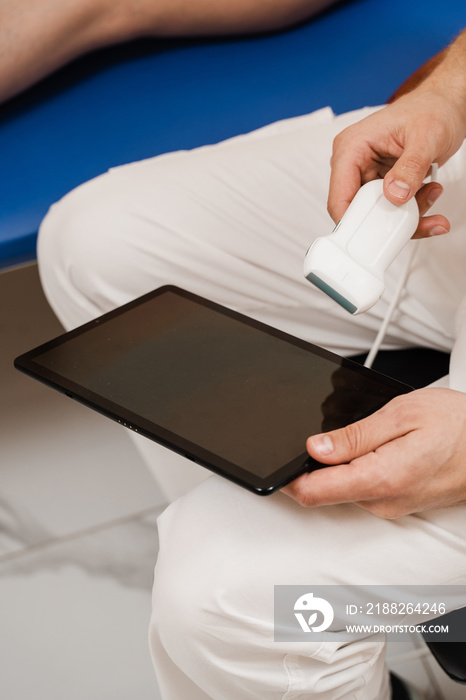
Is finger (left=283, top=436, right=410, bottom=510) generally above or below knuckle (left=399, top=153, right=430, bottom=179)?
below

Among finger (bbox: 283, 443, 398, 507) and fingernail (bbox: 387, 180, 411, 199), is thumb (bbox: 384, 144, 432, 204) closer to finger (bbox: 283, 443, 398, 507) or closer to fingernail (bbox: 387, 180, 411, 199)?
fingernail (bbox: 387, 180, 411, 199)

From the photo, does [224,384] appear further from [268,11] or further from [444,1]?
[444,1]

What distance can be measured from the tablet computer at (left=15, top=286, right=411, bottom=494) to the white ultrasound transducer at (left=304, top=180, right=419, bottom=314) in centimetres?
7

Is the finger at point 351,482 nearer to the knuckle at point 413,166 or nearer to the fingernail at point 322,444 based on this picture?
the fingernail at point 322,444

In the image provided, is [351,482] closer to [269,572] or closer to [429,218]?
[269,572]

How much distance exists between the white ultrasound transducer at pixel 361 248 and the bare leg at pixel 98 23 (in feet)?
2.55

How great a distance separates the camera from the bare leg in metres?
1.24

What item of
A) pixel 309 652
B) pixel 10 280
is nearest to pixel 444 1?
pixel 10 280

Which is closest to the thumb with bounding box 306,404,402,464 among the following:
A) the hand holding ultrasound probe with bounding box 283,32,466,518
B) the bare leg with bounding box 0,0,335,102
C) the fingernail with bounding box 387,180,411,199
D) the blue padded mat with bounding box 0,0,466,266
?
the hand holding ultrasound probe with bounding box 283,32,466,518

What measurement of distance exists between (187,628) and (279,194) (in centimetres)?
49

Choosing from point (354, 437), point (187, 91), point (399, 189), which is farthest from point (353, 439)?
point (187, 91)

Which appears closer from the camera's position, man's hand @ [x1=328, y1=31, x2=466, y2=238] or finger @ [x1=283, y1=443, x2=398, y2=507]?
finger @ [x1=283, y1=443, x2=398, y2=507]

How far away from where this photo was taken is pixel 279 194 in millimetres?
897

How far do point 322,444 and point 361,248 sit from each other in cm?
17
